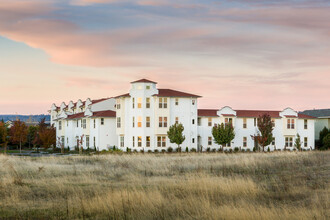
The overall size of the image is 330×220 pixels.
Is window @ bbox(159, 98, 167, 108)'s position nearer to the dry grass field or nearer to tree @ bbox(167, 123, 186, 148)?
tree @ bbox(167, 123, 186, 148)

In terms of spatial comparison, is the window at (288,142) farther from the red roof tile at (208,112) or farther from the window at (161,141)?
the window at (161,141)

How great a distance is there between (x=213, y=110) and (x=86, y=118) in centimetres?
2082

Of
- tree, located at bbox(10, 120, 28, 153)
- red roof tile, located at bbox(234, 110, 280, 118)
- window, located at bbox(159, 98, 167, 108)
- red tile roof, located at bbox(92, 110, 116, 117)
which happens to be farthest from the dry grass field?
tree, located at bbox(10, 120, 28, 153)

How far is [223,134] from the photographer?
2581 inches

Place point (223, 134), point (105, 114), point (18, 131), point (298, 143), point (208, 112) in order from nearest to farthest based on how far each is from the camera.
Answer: point (223, 134) → point (298, 143) → point (105, 114) → point (208, 112) → point (18, 131)

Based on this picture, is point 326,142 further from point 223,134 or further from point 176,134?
point 176,134

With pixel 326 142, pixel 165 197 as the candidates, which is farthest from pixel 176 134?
pixel 165 197

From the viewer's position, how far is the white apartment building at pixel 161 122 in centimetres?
6500

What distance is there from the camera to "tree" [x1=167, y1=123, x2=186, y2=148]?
62.0 metres

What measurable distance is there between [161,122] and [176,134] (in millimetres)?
3999

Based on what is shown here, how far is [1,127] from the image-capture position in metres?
67.0

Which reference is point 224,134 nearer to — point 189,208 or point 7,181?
point 7,181

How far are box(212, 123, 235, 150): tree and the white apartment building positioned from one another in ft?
10.3

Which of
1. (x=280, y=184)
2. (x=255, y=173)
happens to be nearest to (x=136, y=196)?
(x=280, y=184)
